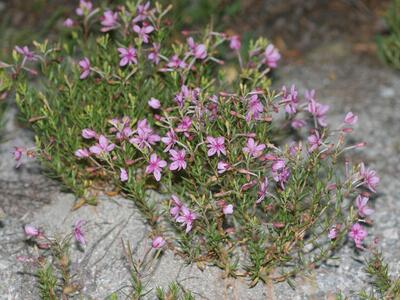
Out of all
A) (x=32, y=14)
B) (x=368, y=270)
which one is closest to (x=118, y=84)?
(x=368, y=270)

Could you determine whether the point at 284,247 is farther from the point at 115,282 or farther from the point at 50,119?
the point at 50,119

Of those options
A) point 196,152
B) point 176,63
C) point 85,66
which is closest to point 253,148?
point 196,152

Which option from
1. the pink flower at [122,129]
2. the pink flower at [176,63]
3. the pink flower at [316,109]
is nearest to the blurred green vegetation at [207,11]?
the pink flower at [176,63]

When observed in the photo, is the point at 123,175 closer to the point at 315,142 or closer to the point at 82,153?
→ the point at 82,153

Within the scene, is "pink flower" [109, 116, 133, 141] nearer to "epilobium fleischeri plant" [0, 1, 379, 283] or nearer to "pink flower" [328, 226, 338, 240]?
"epilobium fleischeri plant" [0, 1, 379, 283]

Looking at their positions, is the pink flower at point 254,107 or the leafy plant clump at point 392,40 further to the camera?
the leafy plant clump at point 392,40

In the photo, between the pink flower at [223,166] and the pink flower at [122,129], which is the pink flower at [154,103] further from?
the pink flower at [223,166]

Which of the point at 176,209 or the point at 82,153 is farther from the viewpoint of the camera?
the point at 82,153
